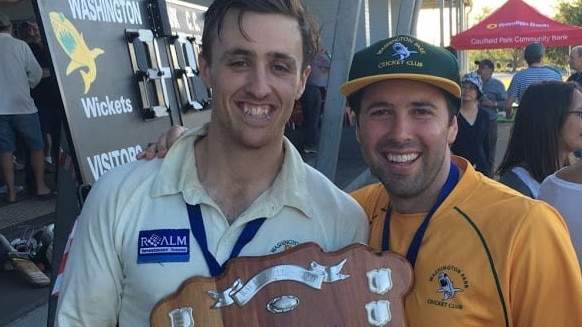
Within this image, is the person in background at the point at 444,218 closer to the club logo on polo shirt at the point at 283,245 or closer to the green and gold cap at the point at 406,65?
the green and gold cap at the point at 406,65

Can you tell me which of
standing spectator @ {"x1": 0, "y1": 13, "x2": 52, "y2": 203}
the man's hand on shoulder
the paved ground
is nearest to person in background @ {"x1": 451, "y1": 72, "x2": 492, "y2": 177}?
the paved ground

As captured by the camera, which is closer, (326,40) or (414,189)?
(414,189)

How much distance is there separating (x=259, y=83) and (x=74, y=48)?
1206mm

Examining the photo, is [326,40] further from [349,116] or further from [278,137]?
[278,137]

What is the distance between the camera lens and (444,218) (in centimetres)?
190

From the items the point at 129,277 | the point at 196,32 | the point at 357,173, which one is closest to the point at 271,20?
the point at 129,277

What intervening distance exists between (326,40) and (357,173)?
4.35 m

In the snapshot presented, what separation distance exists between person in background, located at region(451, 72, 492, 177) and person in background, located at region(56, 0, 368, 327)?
4430 millimetres

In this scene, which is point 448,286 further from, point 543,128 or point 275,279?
point 543,128

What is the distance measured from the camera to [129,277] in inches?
72.2

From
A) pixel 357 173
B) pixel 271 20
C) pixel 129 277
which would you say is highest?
pixel 271 20

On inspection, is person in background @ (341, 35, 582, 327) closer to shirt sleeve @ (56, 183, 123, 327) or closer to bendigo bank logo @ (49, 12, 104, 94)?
shirt sleeve @ (56, 183, 123, 327)

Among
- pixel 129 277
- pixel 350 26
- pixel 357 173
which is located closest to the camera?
pixel 129 277

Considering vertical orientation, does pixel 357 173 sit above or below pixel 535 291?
below
